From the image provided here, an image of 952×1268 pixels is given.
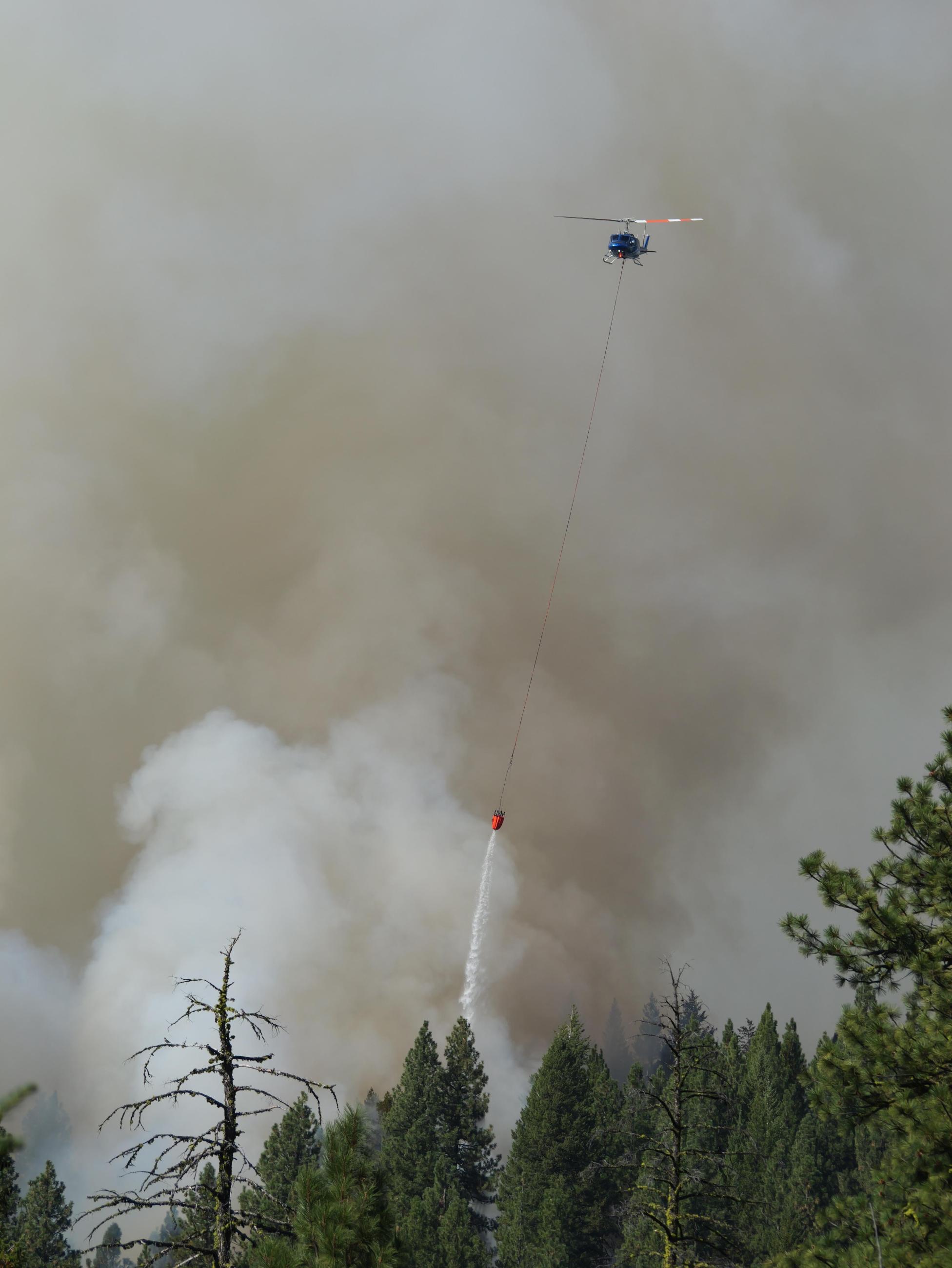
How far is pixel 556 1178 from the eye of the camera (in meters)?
55.2

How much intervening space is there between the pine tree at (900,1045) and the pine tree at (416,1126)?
41.7m

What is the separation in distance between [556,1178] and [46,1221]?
1131 inches

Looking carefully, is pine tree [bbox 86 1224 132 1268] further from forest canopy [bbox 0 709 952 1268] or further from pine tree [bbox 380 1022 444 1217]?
pine tree [bbox 380 1022 444 1217]

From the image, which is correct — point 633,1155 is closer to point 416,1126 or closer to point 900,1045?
point 416,1126

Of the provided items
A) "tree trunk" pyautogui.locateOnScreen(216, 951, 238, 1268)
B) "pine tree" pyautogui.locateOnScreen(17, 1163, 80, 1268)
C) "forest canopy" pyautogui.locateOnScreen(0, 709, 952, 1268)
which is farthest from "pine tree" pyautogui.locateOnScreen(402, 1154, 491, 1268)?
"tree trunk" pyautogui.locateOnScreen(216, 951, 238, 1268)

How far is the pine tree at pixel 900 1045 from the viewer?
1947cm

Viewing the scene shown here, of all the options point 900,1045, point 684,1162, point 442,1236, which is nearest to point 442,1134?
point 442,1236

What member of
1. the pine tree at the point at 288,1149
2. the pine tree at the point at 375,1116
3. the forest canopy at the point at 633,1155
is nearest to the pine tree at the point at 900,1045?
the forest canopy at the point at 633,1155

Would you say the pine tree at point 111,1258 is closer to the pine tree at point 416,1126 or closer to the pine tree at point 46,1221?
the pine tree at point 46,1221

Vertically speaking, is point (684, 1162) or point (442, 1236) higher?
point (684, 1162)

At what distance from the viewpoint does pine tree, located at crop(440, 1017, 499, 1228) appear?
63625mm

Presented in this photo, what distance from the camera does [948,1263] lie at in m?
18.0

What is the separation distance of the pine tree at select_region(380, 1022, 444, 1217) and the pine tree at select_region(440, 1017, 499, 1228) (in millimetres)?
833

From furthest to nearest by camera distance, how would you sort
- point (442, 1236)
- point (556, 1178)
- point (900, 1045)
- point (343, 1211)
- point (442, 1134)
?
point (442, 1134), point (556, 1178), point (442, 1236), point (900, 1045), point (343, 1211)
